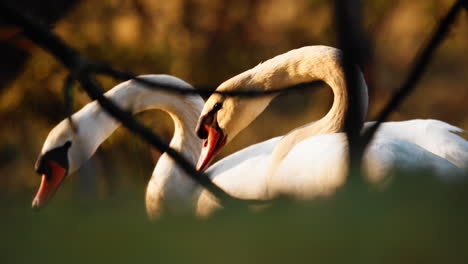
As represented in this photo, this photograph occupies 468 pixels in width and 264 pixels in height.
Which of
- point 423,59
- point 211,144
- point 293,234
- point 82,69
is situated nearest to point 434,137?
point 211,144

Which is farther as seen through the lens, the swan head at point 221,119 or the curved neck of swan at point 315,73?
the swan head at point 221,119

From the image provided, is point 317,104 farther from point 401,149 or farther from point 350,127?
point 350,127

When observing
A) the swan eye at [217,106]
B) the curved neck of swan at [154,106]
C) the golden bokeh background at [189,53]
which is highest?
the swan eye at [217,106]

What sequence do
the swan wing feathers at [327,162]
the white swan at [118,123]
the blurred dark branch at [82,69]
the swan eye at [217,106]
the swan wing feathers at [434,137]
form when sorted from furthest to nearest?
the white swan at [118,123] < the swan eye at [217,106] < the swan wing feathers at [434,137] < the swan wing feathers at [327,162] < the blurred dark branch at [82,69]

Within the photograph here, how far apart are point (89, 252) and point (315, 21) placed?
5.01m

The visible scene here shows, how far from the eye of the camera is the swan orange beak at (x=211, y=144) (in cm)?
203

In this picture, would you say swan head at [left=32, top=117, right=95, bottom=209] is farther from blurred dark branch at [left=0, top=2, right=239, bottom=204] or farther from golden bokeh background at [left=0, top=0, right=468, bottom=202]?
golden bokeh background at [left=0, top=0, right=468, bottom=202]

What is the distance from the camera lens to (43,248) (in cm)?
A: 73

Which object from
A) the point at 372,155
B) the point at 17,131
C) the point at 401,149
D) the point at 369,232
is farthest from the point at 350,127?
the point at 17,131

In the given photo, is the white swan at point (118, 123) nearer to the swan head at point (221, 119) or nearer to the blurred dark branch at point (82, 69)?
the swan head at point (221, 119)

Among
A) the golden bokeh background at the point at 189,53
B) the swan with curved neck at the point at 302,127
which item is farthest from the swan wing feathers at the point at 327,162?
the golden bokeh background at the point at 189,53

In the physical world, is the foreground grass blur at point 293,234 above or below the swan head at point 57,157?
above

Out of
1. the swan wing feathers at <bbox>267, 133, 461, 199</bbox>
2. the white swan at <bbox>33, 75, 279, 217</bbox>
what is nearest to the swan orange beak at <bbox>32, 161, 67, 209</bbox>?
the white swan at <bbox>33, 75, 279, 217</bbox>

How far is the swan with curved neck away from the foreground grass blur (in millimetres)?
903
